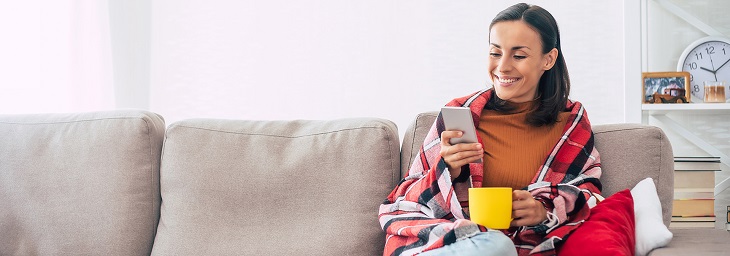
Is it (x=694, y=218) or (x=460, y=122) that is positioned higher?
(x=460, y=122)

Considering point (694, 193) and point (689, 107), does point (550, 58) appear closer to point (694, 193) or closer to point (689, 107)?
point (694, 193)

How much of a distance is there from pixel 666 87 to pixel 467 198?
1291 mm

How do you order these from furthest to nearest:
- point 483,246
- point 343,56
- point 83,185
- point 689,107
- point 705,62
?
point 343,56
point 705,62
point 689,107
point 83,185
point 483,246

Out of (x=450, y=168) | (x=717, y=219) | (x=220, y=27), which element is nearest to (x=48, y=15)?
(x=220, y=27)

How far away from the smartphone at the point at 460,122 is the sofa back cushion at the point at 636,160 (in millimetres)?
410

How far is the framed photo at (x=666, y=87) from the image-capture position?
2.77 meters

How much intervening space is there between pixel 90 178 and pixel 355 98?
1539mm

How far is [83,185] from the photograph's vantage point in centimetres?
212

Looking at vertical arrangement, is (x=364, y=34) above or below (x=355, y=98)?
above

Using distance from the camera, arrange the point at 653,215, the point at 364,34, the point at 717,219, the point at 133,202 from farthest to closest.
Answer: the point at 364,34
the point at 717,219
the point at 133,202
the point at 653,215

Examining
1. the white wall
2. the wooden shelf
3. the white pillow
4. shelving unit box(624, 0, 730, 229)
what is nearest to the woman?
the white pillow

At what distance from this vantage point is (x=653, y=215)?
166 centimetres

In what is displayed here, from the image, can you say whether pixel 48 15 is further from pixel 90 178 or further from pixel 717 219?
pixel 717 219

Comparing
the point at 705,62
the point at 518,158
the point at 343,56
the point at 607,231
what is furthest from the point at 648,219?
the point at 343,56
